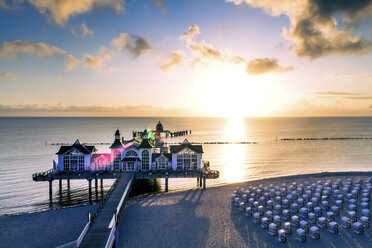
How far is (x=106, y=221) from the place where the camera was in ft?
77.2

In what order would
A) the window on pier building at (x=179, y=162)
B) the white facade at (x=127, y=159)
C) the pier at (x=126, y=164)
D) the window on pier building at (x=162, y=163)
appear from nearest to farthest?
the pier at (x=126, y=164) → the white facade at (x=127, y=159) → the window on pier building at (x=179, y=162) → the window on pier building at (x=162, y=163)

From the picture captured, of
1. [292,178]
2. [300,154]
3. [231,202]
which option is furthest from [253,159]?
[231,202]

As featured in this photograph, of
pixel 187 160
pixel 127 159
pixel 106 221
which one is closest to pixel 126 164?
pixel 127 159

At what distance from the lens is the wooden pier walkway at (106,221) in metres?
19.9

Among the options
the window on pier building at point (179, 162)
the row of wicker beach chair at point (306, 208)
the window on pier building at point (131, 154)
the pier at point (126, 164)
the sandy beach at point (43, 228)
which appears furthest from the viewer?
the window on pier building at point (179, 162)

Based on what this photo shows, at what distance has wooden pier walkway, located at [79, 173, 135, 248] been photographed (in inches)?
784

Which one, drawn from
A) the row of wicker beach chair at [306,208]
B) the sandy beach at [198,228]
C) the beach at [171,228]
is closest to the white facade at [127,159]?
the sandy beach at [198,228]

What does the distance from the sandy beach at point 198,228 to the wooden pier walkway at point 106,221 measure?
1771 mm

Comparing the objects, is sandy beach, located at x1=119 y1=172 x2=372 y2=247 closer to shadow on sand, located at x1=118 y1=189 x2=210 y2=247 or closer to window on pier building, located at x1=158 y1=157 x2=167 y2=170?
shadow on sand, located at x1=118 y1=189 x2=210 y2=247

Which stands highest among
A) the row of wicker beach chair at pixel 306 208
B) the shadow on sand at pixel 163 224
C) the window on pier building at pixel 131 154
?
the window on pier building at pixel 131 154

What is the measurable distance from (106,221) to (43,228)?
8.36 m

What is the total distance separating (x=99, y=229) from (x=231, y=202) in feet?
56.9

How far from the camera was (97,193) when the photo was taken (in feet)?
134

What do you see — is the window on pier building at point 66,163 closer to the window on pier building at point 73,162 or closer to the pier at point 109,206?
the window on pier building at point 73,162
